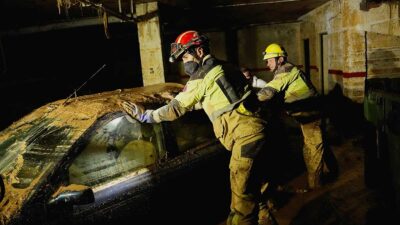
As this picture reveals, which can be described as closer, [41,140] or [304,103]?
[41,140]

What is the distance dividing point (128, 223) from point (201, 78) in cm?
148

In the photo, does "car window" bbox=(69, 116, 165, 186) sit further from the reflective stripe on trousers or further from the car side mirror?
the reflective stripe on trousers

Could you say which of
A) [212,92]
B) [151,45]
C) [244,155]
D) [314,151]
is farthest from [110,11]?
[314,151]

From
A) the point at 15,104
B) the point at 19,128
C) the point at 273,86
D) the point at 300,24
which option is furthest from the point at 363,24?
the point at 15,104

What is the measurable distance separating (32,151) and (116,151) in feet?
2.26

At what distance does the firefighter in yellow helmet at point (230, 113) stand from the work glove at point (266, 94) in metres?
1.18

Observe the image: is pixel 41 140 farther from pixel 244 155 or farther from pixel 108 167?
pixel 244 155

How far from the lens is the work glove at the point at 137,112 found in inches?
120

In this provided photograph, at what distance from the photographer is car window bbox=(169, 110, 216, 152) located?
3463 millimetres

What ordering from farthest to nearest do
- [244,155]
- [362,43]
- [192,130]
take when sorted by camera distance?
[362,43] < [192,130] < [244,155]

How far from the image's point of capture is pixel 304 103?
14.9 feet

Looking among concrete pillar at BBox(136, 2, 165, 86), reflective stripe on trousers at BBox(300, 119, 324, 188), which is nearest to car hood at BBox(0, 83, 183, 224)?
reflective stripe on trousers at BBox(300, 119, 324, 188)

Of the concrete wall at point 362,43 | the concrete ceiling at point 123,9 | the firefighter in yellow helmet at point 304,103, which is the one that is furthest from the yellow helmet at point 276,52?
the concrete wall at point 362,43

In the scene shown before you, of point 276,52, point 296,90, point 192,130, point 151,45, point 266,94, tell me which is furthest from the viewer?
point 151,45
